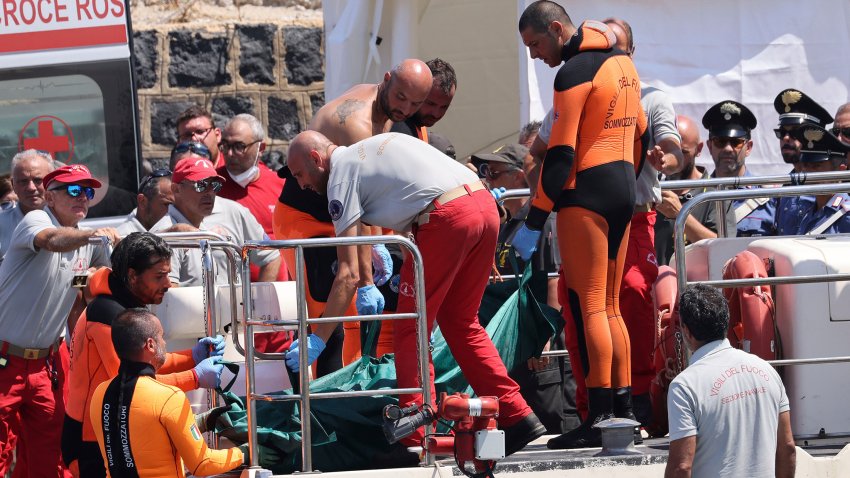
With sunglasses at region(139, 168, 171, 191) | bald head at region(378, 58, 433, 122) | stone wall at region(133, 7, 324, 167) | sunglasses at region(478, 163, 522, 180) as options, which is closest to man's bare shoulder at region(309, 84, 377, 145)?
bald head at region(378, 58, 433, 122)

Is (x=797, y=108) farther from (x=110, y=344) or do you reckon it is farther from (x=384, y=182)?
(x=110, y=344)

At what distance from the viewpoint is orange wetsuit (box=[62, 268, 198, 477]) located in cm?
598

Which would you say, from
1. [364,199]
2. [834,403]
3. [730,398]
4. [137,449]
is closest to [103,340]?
[137,449]

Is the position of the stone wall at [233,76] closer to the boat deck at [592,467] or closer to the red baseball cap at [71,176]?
the red baseball cap at [71,176]

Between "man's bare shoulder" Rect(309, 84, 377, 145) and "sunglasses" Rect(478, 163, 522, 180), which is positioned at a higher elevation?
"man's bare shoulder" Rect(309, 84, 377, 145)

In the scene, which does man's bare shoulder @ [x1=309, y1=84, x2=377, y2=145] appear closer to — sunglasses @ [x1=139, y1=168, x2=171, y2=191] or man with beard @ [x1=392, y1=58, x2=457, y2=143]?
man with beard @ [x1=392, y1=58, x2=457, y2=143]

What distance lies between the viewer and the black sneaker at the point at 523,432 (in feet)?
20.4

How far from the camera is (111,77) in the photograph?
938 centimetres

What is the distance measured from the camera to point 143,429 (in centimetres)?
552

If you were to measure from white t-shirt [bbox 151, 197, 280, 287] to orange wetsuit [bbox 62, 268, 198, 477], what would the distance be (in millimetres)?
1537

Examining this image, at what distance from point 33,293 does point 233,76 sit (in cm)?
450

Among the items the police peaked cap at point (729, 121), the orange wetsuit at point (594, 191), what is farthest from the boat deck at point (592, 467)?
the police peaked cap at point (729, 121)

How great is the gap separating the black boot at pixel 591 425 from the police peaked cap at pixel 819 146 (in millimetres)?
2394

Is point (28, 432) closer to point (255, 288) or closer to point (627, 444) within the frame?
point (255, 288)
